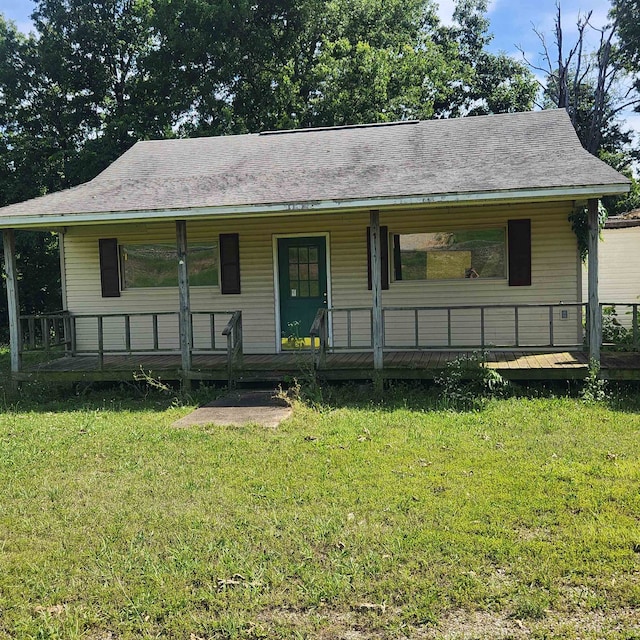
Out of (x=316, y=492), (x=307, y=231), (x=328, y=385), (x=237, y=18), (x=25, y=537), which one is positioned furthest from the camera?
(x=237, y=18)

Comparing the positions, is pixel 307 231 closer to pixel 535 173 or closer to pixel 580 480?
pixel 535 173

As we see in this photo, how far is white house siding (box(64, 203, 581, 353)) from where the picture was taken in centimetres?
998

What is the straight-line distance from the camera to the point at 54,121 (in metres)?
22.2

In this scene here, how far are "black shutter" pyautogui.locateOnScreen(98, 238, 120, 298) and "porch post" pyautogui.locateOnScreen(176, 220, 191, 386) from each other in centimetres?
261

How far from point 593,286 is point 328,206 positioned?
363 centimetres

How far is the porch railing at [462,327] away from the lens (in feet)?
32.5

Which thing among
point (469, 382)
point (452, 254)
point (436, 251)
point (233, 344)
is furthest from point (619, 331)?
point (233, 344)

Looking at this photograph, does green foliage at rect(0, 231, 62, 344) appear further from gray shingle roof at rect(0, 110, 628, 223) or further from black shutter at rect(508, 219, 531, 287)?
black shutter at rect(508, 219, 531, 287)

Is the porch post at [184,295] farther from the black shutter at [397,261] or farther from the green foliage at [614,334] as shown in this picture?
the green foliage at [614,334]

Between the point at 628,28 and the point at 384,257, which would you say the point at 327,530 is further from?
the point at 628,28

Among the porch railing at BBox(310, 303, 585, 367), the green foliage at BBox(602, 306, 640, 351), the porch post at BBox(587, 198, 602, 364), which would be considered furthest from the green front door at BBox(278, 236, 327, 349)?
the green foliage at BBox(602, 306, 640, 351)

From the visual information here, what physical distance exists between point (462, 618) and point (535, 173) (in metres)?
6.28

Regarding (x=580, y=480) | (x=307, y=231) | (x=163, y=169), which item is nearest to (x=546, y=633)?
(x=580, y=480)

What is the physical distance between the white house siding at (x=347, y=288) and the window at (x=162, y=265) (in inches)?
6.2
